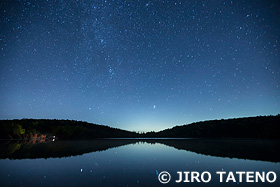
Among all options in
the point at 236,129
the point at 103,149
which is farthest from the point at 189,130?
the point at 103,149

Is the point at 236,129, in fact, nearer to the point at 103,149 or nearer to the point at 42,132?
the point at 103,149

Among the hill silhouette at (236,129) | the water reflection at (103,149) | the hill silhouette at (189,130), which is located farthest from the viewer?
the hill silhouette at (236,129)

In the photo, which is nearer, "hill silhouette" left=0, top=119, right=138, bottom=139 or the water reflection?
the water reflection

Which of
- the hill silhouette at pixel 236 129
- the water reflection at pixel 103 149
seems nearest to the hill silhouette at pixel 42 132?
the hill silhouette at pixel 236 129

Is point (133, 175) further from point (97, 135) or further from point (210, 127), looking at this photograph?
point (210, 127)

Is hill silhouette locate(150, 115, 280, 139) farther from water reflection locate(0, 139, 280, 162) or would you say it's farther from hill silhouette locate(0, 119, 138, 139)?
water reflection locate(0, 139, 280, 162)

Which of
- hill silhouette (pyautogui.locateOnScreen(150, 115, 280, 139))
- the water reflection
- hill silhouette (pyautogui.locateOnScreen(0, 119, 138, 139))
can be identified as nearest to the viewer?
the water reflection

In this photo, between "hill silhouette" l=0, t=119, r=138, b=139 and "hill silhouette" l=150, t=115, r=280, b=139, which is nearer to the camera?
"hill silhouette" l=0, t=119, r=138, b=139

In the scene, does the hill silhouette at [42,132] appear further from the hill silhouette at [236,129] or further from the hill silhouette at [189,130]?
the hill silhouette at [236,129]

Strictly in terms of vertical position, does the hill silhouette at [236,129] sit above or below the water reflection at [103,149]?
above

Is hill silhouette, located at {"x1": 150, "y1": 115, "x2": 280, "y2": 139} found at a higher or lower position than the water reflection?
higher

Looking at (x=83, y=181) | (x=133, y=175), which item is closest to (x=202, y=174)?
(x=133, y=175)

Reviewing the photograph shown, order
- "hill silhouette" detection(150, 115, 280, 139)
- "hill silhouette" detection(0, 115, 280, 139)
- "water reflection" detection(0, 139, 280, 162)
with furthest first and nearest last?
"hill silhouette" detection(150, 115, 280, 139)
"hill silhouette" detection(0, 115, 280, 139)
"water reflection" detection(0, 139, 280, 162)

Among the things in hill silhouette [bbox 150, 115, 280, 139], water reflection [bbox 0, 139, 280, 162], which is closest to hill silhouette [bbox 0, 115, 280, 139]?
hill silhouette [bbox 150, 115, 280, 139]
